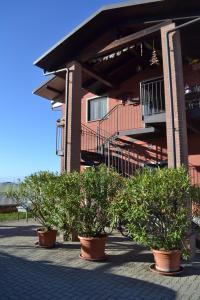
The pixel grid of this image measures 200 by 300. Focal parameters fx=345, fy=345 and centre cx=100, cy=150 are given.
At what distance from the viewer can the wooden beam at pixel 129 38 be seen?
405 inches

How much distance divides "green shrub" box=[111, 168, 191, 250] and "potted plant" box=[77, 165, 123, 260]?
3.40 feet

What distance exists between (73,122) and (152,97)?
296 cm

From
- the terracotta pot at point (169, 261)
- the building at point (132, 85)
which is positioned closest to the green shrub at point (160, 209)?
the terracotta pot at point (169, 261)

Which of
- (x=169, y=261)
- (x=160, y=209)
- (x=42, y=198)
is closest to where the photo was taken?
(x=169, y=261)

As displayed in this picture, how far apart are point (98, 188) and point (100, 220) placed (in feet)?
2.57

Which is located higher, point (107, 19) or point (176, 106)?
point (107, 19)

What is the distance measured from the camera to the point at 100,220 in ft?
27.7

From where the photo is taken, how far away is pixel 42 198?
32.4 feet

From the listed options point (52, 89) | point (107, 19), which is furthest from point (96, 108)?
point (107, 19)

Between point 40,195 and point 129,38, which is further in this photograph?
point 129,38

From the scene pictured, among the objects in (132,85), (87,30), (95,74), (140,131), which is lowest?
(140,131)

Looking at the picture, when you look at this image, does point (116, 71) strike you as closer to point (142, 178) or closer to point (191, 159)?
point (191, 159)

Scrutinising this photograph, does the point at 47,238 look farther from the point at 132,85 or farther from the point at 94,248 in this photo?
the point at 132,85

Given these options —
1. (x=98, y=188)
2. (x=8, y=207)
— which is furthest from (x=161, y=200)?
(x=8, y=207)
